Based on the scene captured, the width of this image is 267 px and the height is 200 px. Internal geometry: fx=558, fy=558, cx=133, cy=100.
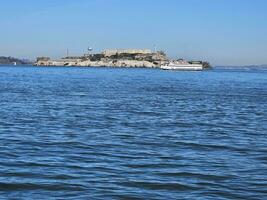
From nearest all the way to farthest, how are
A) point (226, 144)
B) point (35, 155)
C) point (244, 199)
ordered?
point (244, 199)
point (35, 155)
point (226, 144)

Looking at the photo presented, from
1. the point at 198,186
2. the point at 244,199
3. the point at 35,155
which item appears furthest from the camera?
the point at 35,155

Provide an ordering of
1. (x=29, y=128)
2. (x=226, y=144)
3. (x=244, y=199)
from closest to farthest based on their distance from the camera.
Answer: (x=244, y=199) → (x=226, y=144) → (x=29, y=128)

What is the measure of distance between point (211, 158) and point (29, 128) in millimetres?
10568

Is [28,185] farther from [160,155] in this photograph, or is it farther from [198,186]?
[160,155]

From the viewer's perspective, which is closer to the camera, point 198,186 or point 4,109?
point 198,186

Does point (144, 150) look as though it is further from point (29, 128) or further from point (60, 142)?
point (29, 128)

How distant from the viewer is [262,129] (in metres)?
29.5

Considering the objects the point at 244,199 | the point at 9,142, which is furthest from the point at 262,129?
the point at 244,199

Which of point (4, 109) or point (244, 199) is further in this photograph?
point (4, 109)

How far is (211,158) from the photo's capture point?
1941 cm

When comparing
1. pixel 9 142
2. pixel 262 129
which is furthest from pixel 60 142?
pixel 262 129

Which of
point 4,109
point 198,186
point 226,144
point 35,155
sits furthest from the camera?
point 4,109

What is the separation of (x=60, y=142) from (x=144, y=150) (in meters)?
3.56

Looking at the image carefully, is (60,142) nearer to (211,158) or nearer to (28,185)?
(211,158)
